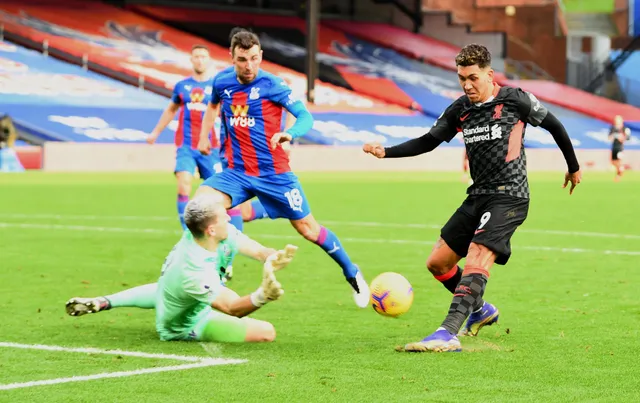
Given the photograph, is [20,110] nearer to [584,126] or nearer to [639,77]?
[584,126]

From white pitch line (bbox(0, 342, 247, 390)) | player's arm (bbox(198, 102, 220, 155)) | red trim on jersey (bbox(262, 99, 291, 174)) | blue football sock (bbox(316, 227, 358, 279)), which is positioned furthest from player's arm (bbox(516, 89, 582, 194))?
player's arm (bbox(198, 102, 220, 155))

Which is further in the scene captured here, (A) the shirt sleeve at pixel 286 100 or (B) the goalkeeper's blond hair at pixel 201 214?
(A) the shirt sleeve at pixel 286 100

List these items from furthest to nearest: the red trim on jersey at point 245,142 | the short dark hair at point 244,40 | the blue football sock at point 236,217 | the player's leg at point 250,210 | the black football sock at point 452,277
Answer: the player's leg at point 250,210 < the blue football sock at point 236,217 < the red trim on jersey at point 245,142 < the short dark hair at point 244,40 < the black football sock at point 452,277

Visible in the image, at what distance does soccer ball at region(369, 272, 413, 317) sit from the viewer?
8.12 metres

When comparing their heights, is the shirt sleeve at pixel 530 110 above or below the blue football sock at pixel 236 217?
above

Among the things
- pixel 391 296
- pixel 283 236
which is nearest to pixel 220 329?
pixel 391 296

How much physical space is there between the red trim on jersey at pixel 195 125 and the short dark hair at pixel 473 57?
7.79 meters

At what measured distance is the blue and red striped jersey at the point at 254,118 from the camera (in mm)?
10406

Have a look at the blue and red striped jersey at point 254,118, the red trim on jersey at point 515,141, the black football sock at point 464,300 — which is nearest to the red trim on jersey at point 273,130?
the blue and red striped jersey at point 254,118

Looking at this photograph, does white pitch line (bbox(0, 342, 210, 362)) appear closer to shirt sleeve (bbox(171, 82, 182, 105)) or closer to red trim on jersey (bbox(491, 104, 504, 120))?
red trim on jersey (bbox(491, 104, 504, 120))

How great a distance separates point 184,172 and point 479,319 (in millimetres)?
7261

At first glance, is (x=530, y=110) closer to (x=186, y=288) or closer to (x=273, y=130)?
(x=186, y=288)

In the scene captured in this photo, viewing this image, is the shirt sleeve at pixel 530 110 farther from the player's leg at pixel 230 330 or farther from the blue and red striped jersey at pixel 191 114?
the blue and red striped jersey at pixel 191 114

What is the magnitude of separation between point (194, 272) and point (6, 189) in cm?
1894
